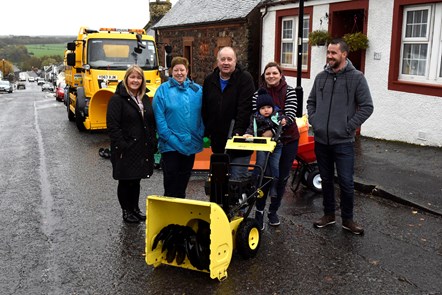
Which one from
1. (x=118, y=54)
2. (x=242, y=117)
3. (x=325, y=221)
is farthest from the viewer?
(x=118, y=54)

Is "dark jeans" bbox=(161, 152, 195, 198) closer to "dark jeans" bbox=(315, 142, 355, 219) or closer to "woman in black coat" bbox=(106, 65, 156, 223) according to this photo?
"woman in black coat" bbox=(106, 65, 156, 223)

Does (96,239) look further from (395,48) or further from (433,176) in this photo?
(395,48)

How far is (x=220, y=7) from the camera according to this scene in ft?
71.3

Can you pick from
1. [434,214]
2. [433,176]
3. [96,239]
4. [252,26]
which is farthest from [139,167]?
[252,26]

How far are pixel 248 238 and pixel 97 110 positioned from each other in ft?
30.2

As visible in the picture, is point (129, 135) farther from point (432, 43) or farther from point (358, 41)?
point (358, 41)

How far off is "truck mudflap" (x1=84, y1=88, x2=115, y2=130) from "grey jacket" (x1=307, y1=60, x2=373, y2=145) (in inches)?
330

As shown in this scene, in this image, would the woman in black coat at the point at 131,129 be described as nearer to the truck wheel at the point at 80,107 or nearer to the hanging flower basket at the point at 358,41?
the hanging flower basket at the point at 358,41

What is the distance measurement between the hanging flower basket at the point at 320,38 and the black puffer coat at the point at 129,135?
26.8 feet

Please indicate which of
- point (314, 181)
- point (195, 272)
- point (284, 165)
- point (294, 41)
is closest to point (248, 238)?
point (195, 272)

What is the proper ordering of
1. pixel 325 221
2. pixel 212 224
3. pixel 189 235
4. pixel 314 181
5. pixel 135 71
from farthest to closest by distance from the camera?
pixel 314 181 → pixel 325 221 → pixel 135 71 → pixel 189 235 → pixel 212 224

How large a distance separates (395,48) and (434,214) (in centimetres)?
584

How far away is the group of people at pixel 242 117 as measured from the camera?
207 inches

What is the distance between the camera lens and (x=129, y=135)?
579cm
